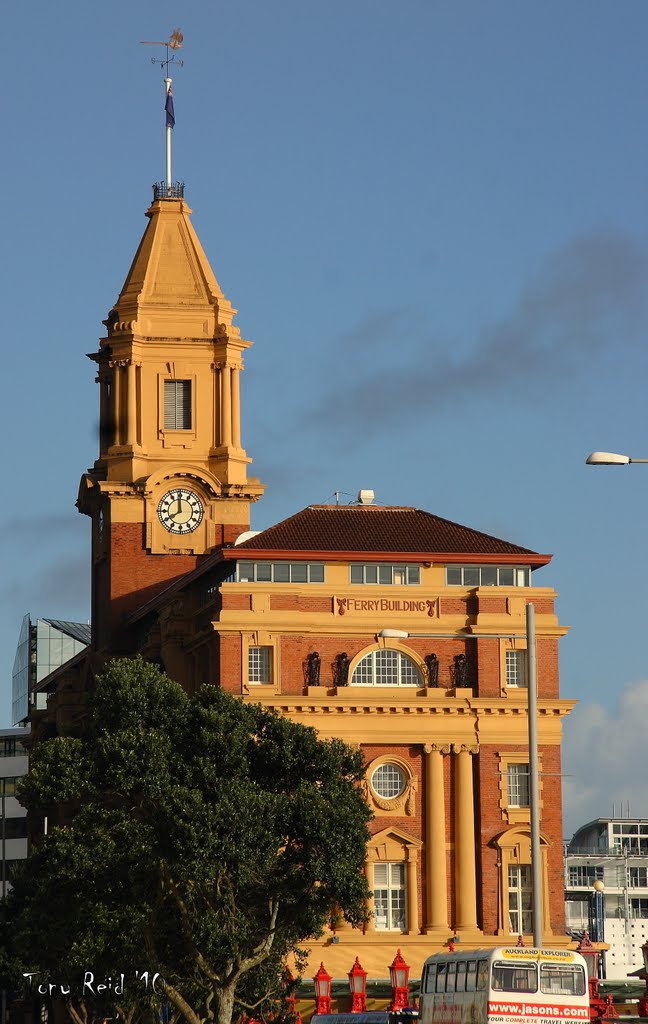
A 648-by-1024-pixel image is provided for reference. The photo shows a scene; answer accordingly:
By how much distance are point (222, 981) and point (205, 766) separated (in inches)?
290

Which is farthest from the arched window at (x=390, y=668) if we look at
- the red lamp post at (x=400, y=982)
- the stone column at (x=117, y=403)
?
the stone column at (x=117, y=403)

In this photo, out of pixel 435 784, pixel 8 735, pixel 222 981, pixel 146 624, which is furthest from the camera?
pixel 8 735

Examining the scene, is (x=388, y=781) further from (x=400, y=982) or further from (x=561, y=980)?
(x=561, y=980)

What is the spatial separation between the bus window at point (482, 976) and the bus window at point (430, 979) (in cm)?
462

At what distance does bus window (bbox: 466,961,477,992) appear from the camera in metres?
59.1

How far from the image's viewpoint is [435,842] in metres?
99.8

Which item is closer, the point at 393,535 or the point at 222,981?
the point at 222,981

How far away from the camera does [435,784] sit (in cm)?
10050

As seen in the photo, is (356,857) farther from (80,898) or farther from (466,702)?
(466,702)

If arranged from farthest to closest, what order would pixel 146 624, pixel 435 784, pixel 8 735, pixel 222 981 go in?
pixel 8 735 < pixel 146 624 < pixel 435 784 < pixel 222 981

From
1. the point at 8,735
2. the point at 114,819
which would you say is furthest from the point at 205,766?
the point at 8,735

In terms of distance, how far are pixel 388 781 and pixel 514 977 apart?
43.5 m

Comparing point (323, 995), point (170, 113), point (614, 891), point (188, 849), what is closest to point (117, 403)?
point (170, 113)

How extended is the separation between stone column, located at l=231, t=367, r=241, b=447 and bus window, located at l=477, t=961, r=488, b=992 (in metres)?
62.8
